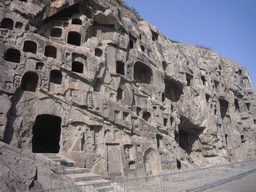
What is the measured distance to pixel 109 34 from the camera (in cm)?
1684

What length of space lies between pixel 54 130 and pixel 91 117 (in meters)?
5.66

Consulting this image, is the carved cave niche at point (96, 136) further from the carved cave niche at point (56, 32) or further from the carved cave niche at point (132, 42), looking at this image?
the carved cave niche at point (132, 42)

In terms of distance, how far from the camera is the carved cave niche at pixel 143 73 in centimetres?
1903

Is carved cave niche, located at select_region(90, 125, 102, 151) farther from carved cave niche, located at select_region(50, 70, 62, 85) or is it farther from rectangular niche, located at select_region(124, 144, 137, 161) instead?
carved cave niche, located at select_region(50, 70, 62, 85)

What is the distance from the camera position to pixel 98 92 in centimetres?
1418

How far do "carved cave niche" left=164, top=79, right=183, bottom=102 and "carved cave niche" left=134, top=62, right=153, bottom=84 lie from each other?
346 centimetres

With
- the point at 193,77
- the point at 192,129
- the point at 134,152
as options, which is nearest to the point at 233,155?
the point at 192,129

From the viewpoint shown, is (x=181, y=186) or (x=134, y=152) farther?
(x=134, y=152)

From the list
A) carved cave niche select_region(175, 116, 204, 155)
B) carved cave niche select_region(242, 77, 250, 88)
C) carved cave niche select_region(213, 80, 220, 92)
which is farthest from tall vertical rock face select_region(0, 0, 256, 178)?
carved cave niche select_region(242, 77, 250, 88)

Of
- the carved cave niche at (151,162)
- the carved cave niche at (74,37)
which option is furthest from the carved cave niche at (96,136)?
the carved cave niche at (74,37)

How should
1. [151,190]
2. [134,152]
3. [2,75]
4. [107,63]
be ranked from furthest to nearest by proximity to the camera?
1. [107,63]
2. [134,152]
3. [2,75]
4. [151,190]

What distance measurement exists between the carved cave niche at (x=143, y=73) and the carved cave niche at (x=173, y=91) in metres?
3.46

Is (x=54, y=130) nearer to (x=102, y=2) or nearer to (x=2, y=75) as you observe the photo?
(x=2, y=75)

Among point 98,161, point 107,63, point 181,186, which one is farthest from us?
point 107,63
